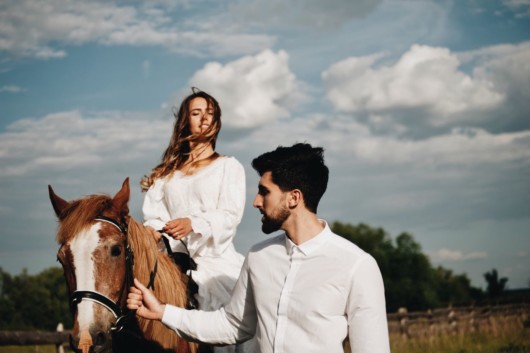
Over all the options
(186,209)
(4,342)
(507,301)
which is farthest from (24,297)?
(186,209)

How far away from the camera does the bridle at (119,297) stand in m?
3.69

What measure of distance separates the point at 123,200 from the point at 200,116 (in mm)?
1491

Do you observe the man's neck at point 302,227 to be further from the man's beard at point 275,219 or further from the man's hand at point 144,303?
the man's hand at point 144,303

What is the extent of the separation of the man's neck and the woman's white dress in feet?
4.87

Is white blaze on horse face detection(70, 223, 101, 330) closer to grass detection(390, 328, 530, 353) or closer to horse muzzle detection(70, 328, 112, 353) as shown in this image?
horse muzzle detection(70, 328, 112, 353)

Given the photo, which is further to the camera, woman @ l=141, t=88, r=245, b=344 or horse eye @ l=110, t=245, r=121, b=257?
woman @ l=141, t=88, r=245, b=344

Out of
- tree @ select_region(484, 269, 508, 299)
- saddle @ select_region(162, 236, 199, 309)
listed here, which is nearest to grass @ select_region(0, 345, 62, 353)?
saddle @ select_region(162, 236, 199, 309)

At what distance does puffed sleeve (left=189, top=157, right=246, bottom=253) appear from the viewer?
16.3 feet

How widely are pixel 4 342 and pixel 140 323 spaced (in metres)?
8.82

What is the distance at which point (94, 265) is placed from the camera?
3.77 m

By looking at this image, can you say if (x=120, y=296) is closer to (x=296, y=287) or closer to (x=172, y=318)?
(x=172, y=318)

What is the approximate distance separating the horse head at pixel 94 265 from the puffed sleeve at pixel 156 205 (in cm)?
127

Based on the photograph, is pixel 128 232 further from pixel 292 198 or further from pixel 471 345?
pixel 471 345

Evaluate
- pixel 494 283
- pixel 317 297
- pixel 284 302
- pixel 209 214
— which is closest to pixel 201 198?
pixel 209 214
